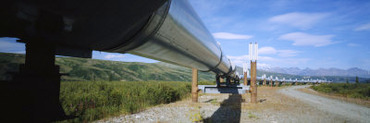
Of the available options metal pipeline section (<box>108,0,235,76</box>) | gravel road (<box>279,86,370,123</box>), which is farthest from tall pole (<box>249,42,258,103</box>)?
metal pipeline section (<box>108,0,235,76</box>)

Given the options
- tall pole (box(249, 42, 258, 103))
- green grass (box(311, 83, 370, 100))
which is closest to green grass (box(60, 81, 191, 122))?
tall pole (box(249, 42, 258, 103))

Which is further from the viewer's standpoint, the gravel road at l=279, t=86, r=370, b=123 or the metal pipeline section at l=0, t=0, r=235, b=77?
the gravel road at l=279, t=86, r=370, b=123

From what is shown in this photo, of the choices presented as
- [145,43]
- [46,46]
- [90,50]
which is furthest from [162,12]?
[46,46]

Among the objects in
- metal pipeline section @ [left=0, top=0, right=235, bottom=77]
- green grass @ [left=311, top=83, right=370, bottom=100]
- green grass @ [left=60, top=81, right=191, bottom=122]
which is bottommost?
green grass @ [left=311, top=83, right=370, bottom=100]

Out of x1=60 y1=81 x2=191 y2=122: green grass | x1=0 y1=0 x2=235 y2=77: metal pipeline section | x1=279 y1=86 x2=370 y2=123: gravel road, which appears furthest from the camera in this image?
x1=279 y1=86 x2=370 y2=123: gravel road

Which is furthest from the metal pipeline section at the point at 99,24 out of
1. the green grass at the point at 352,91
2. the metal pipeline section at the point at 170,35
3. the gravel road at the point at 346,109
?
the green grass at the point at 352,91

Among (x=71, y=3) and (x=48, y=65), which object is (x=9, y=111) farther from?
(x=71, y=3)

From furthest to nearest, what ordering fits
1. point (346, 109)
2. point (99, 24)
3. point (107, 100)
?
point (346, 109)
point (107, 100)
point (99, 24)

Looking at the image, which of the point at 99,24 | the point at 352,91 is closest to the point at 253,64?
the point at 99,24

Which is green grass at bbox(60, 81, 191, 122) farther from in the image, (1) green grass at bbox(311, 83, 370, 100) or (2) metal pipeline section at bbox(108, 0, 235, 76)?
(1) green grass at bbox(311, 83, 370, 100)

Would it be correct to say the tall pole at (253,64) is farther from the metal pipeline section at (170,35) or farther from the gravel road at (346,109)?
the metal pipeline section at (170,35)

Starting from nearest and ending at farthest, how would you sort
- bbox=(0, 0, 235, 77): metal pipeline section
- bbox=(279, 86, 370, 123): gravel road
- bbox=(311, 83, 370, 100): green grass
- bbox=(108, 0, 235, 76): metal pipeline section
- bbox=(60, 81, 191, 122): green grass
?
bbox=(0, 0, 235, 77): metal pipeline section
bbox=(108, 0, 235, 76): metal pipeline section
bbox=(60, 81, 191, 122): green grass
bbox=(279, 86, 370, 123): gravel road
bbox=(311, 83, 370, 100): green grass

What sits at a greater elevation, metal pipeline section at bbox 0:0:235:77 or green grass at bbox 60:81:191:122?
metal pipeline section at bbox 0:0:235:77

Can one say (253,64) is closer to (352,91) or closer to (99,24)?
(99,24)
